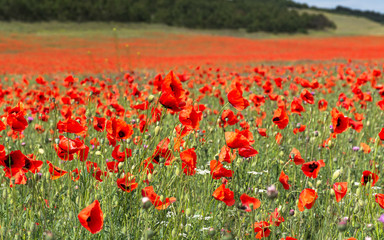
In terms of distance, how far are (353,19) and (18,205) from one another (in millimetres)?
85997

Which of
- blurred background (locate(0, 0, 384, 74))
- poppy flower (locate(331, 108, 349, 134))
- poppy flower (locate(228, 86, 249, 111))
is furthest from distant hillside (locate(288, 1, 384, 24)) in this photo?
poppy flower (locate(228, 86, 249, 111))

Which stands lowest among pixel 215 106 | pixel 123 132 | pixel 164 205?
pixel 215 106

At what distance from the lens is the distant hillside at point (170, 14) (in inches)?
1718

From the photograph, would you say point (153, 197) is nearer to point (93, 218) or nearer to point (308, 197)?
point (93, 218)

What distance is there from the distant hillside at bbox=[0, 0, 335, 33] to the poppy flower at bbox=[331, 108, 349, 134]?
4635 cm

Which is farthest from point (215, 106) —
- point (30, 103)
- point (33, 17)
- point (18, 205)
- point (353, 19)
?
point (353, 19)

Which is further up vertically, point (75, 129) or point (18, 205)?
point (75, 129)

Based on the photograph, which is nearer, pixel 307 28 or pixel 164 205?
pixel 164 205

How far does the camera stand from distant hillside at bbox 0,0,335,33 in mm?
43625

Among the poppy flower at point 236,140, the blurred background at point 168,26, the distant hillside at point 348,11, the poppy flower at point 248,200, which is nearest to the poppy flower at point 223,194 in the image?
the poppy flower at point 248,200

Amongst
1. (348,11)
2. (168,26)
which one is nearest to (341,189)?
(168,26)

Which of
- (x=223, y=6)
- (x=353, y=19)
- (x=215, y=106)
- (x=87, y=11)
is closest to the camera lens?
(x=215, y=106)

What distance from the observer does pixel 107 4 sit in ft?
161

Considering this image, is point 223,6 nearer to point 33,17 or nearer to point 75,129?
point 33,17
